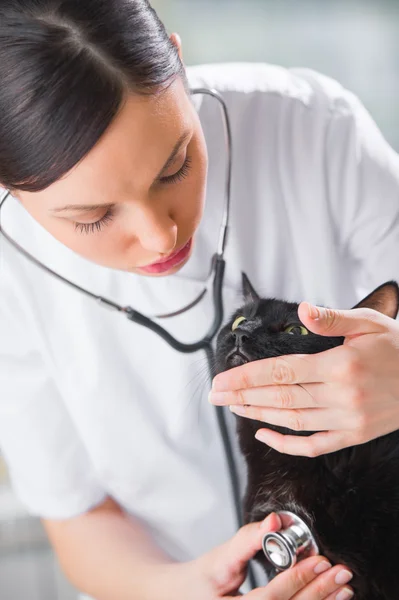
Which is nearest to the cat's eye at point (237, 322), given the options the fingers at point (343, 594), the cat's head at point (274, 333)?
the cat's head at point (274, 333)

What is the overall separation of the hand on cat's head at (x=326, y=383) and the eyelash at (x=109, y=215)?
0.14m

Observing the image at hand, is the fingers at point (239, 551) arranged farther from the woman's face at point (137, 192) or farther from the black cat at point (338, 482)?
the woman's face at point (137, 192)

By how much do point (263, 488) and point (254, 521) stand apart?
35mm

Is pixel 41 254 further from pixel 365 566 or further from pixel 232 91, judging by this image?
pixel 365 566

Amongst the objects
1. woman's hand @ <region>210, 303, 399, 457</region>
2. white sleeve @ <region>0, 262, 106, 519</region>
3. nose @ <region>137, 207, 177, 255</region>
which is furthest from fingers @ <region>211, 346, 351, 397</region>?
white sleeve @ <region>0, 262, 106, 519</region>

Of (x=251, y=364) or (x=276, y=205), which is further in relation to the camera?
(x=276, y=205)

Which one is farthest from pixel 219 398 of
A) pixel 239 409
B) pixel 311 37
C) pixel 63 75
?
pixel 311 37

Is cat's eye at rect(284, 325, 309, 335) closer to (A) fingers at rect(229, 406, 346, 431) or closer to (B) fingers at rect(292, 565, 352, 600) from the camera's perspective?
(A) fingers at rect(229, 406, 346, 431)

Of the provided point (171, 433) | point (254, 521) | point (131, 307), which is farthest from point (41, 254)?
point (254, 521)

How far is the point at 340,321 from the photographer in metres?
0.43

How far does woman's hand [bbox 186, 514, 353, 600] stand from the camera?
19.3 inches

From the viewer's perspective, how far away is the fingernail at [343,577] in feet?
1.62

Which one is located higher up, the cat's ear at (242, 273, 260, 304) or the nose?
the nose

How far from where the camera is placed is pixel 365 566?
1.63ft
